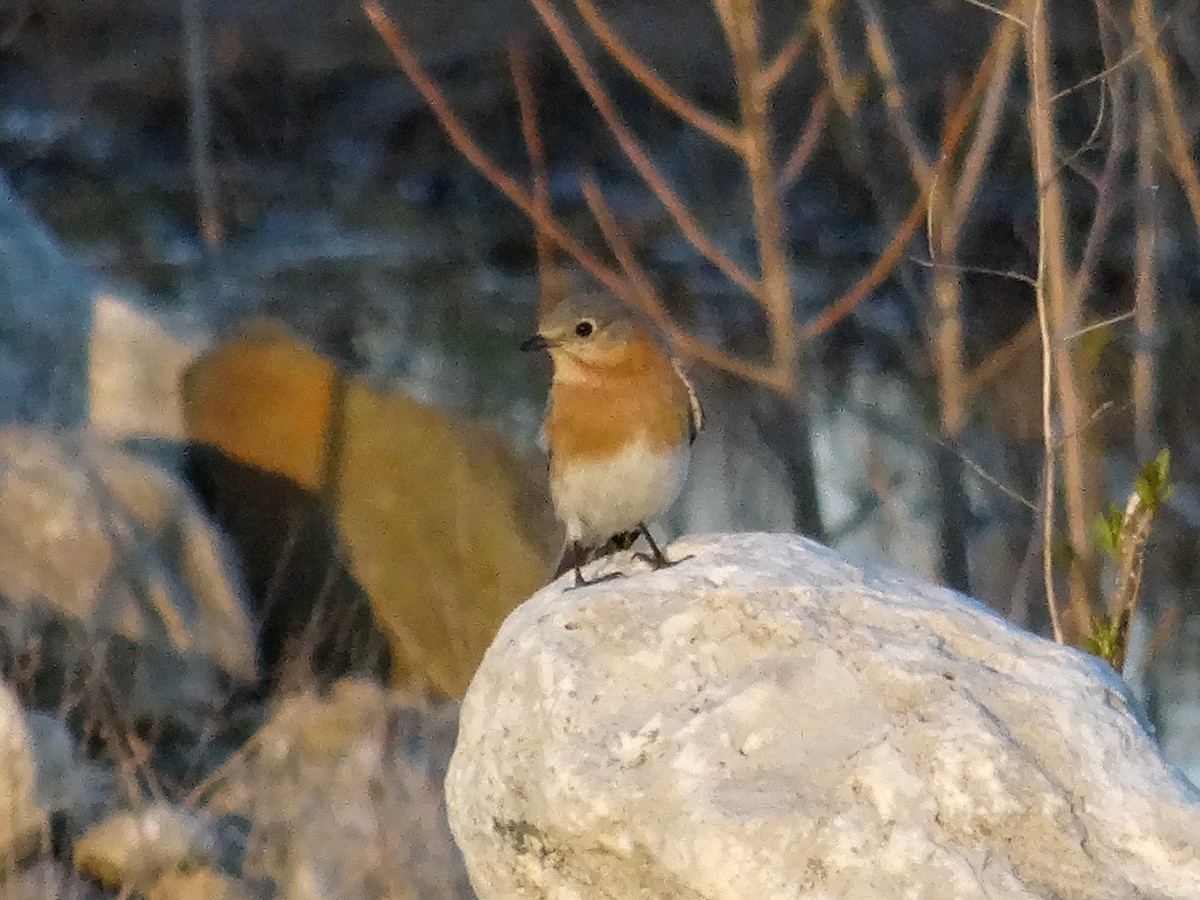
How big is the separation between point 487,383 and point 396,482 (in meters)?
2.20

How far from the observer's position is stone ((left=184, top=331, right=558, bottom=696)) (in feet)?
21.3

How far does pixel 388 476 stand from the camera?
692 centimetres

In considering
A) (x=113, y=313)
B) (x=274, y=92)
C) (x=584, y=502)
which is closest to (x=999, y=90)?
(x=584, y=502)

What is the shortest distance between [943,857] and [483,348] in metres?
7.73

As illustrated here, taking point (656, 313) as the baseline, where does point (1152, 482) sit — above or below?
below

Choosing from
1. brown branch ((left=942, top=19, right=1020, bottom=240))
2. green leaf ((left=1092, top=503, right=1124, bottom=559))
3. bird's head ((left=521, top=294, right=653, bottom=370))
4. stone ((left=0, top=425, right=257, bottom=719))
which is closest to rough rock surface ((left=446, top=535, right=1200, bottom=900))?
green leaf ((left=1092, top=503, right=1124, bottom=559))

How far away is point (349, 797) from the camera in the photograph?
506 centimetres

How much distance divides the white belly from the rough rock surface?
2.42 ft

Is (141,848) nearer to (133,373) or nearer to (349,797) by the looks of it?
(349,797)

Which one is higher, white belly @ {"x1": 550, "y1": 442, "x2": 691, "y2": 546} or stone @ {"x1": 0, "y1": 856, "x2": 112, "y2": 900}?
white belly @ {"x1": 550, "y1": 442, "x2": 691, "y2": 546}

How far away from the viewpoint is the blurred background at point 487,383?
3.67m

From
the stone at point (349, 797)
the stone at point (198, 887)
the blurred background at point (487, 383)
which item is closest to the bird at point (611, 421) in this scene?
the blurred background at point (487, 383)

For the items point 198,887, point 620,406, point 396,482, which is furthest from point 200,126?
point 620,406

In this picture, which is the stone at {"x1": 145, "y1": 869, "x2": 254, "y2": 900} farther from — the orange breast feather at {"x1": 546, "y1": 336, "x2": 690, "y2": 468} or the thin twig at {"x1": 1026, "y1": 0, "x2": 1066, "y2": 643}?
the thin twig at {"x1": 1026, "y1": 0, "x2": 1066, "y2": 643}
